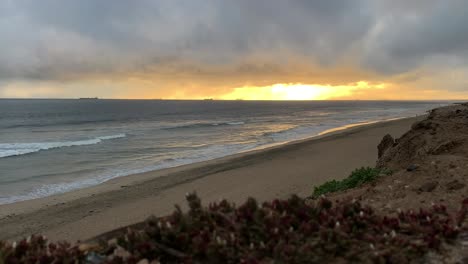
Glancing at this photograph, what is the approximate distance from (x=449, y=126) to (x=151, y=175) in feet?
42.2

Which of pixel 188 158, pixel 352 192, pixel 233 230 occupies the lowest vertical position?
pixel 188 158

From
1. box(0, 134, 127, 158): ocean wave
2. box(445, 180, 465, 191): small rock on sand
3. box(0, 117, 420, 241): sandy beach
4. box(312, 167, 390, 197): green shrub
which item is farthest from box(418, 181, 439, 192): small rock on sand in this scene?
box(0, 134, 127, 158): ocean wave

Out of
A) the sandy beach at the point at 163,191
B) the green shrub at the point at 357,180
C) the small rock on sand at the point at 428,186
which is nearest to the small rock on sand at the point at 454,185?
the small rock on sand at the point at 428,186

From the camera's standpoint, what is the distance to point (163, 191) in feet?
49.7

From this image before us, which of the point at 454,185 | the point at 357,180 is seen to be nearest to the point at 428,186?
the point at 454,185

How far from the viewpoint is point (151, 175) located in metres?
19.2

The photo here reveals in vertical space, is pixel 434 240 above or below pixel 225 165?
above

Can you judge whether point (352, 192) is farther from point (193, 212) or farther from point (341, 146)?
point (341, 146)

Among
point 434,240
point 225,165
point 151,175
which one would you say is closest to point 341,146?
point 225,165

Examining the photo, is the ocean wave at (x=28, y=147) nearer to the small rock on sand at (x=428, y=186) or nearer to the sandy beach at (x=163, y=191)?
the sandy beach at (x=163, y=191)

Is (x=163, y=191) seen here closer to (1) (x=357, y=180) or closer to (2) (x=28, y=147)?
(1) (x=357, y=180)

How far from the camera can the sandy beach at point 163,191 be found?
11320mm

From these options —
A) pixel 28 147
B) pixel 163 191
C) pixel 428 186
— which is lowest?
pixel 28 147

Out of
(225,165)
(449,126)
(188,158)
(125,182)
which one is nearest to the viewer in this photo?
(449,126)
